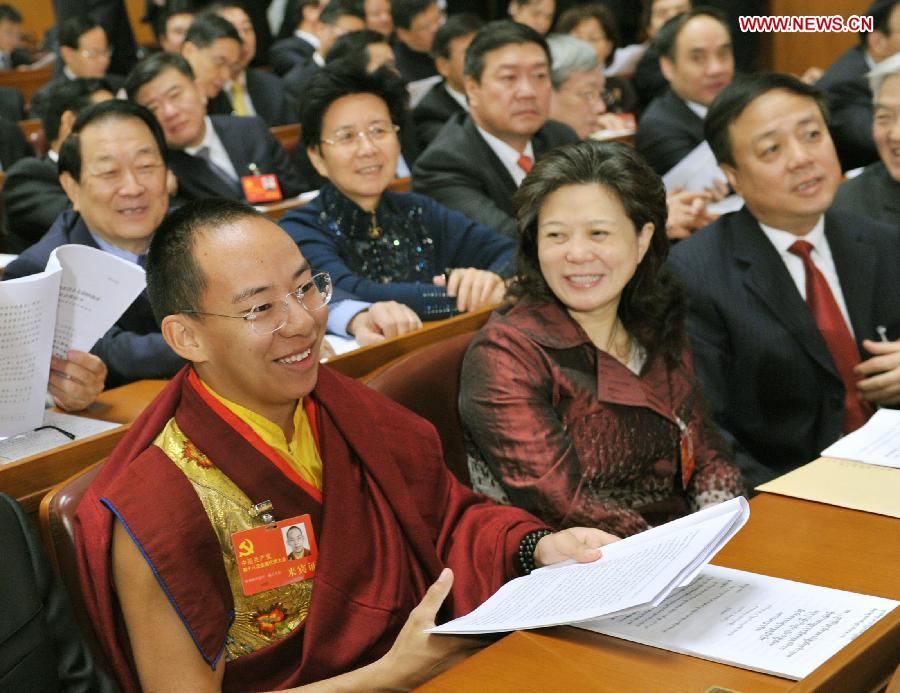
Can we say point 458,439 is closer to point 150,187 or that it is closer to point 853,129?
point 150,187

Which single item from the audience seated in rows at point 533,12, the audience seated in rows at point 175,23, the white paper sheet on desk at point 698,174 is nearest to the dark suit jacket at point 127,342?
the white paper sheet on desk at point 698,174

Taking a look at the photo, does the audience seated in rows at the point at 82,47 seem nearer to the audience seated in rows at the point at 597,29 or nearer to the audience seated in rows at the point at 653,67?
the audience seated in rows at the point at 597,29

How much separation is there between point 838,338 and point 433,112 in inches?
119

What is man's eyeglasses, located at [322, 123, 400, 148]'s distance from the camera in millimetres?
2756

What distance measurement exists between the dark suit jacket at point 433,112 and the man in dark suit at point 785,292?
2645 millimetres

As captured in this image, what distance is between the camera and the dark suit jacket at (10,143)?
5.33 meters

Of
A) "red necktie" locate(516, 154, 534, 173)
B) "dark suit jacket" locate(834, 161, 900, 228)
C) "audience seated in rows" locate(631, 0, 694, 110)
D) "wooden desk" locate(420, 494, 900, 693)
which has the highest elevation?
"audience seated in rows" locate(631, 0, 694, 110)

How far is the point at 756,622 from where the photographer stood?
1192mm

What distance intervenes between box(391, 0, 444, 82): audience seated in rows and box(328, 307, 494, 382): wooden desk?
4595 millimetres

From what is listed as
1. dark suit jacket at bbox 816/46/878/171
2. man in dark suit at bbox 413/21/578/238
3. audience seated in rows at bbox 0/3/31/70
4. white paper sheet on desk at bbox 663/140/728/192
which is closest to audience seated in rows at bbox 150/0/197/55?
audience seated in rows at bbox 0/3/31/70

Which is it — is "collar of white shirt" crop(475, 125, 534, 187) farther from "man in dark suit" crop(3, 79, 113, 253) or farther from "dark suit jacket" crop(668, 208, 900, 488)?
"man in dark suit" crop(3, 79, 113, 253)

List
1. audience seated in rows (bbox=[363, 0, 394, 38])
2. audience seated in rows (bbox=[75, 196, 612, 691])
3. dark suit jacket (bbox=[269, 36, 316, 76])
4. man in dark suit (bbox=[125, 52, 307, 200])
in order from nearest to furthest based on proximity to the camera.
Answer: audience seated in rows (bbox=[75, 196, 612, 691]), man in dark suit (bbox=[125, 52, 307, 200]), dark suit jacket (bbox=[269, 36, 316, 76]), audience seated in rows (bbox=[363, 0, 394, 38])

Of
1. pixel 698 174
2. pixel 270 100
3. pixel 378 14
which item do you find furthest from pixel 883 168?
pixel 378 14

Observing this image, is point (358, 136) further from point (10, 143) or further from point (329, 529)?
point (10, 143)
